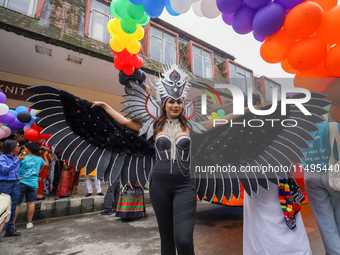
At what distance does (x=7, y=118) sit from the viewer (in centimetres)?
375

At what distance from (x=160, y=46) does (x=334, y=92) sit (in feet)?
24.9

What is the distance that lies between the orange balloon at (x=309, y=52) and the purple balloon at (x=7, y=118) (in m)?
4.54

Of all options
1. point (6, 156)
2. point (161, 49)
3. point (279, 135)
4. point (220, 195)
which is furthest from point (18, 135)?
point (161, 49)

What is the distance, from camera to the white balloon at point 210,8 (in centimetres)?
214

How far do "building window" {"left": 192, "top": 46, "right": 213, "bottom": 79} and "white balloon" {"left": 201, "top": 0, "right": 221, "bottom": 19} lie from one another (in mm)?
7147

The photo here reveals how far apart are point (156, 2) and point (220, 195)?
2.11m

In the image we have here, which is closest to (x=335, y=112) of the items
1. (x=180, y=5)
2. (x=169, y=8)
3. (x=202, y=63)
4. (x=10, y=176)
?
(x=180, y=5)

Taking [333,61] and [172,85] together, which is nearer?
[333,61]

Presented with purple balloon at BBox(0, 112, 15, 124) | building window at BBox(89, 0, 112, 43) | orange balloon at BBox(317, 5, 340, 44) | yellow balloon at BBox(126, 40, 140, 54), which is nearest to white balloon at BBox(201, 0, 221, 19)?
orange balloon at BBox(317, 5, 340, 44)

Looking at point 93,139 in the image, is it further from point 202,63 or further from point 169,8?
point 202,63

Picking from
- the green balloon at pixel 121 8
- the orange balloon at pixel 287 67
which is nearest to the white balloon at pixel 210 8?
the orange balloon at pixel 287 67

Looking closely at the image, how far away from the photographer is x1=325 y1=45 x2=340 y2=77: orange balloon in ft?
4.87

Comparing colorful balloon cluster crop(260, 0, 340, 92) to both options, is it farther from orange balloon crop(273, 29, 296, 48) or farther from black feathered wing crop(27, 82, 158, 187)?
black feathered wing crop(27, 82, 158, 187)

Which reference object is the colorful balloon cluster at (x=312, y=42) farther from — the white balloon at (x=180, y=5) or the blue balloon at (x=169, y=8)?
the blue balloon at (x=169, y=8)
